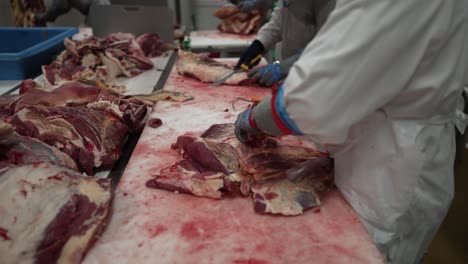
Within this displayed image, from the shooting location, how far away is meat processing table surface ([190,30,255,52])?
3996mm

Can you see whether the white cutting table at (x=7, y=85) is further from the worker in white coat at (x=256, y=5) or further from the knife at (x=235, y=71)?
the worker in white coat at (x=256, y=5)

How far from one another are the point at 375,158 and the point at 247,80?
5.20ft

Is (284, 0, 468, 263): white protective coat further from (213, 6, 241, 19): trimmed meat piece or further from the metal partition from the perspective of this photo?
(213, 6, 241, 19): trimmed meat piece

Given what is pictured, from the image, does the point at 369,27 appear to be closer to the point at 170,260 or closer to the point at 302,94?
the point at 302,94

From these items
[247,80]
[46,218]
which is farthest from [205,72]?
[46,218]

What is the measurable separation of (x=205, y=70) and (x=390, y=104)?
185 cm

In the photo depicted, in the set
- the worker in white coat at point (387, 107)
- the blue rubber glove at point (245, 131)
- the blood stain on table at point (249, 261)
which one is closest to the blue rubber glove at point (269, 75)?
the blue rubber glove at point (245, 131)

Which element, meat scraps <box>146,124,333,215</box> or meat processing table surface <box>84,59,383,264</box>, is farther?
meat scraps <box>146,124,333,215</box>

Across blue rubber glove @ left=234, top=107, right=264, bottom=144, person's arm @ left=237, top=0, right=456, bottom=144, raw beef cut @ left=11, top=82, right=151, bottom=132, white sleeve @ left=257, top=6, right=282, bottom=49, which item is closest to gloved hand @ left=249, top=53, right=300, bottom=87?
white sleeve @ left=257, top=6, right=282, bottom=49

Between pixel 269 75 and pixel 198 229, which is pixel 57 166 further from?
pixel 269 75

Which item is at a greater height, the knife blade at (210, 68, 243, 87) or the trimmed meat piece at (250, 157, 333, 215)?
the trimmed meat piece at (250, 157, 333, 215)

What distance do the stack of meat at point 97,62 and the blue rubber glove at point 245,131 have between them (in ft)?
4.80

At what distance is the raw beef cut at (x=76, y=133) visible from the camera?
1540mm

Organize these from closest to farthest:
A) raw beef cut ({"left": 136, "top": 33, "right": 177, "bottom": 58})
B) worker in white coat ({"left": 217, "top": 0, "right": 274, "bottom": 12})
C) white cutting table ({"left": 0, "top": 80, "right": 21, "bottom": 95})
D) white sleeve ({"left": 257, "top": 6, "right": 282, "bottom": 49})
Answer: white cutting table ({"left": 0, "top": 80, "right": 21, "bottom": 95}) < white sleeve ({"left": 257, "top": 6, "right": 282, "bottom": 49}) < raw beef cut ({"left": 136, "top": 33, "right": 177, "bottom": 58}) < worker in white coat ({"left": 217, "top": 0, "right": 274, "bottom": 12})
